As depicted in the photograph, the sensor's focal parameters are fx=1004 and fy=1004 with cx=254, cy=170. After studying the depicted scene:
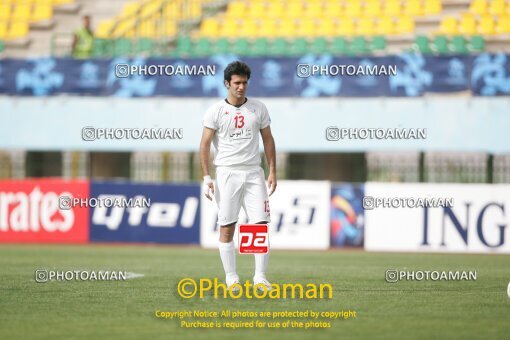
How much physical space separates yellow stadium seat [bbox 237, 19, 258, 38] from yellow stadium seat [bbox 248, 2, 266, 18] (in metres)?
0.32

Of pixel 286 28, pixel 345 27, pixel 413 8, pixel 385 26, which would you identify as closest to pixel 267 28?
pixel 286 28

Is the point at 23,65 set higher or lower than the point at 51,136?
higher

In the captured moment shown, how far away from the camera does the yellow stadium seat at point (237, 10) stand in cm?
2561

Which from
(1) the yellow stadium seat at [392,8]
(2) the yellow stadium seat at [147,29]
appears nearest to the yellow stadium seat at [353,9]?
(1) the yellow stadium seat at [392,8]

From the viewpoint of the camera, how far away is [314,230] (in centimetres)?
2067

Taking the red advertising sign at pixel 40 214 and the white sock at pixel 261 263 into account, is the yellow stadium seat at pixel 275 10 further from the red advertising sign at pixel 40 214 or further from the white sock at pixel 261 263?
the white sock at pixel 261 263

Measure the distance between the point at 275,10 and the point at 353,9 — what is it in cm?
200

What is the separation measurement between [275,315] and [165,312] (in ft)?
3.43

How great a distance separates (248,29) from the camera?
24938 mm

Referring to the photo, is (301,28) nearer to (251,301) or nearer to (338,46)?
(338,46)

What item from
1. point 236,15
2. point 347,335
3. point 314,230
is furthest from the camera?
point 236,15

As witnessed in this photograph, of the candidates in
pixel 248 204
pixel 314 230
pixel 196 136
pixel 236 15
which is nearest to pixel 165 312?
pixel 248 204

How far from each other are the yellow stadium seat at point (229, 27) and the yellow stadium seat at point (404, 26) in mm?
4046

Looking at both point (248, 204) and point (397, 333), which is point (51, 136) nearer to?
point (248, 204)
